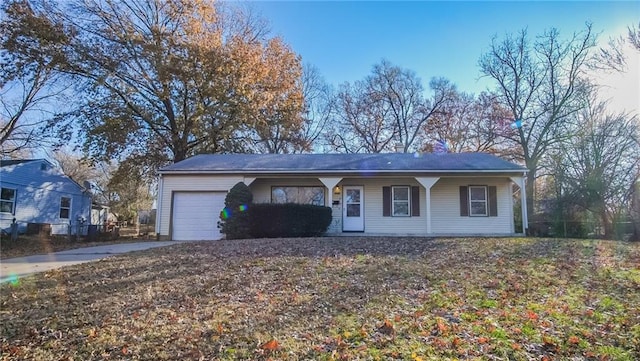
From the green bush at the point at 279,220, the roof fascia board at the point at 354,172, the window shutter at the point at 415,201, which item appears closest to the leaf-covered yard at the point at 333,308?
the green bush at the point at 279,220

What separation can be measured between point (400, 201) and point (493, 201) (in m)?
3.51

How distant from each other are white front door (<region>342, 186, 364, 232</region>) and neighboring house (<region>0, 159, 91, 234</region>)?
1391 centimetres

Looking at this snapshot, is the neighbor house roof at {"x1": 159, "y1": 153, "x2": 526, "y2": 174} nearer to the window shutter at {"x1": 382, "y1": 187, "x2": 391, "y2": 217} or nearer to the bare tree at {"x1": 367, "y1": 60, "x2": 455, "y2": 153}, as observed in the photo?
the window shutter at {"x1": 382, "y1": 187, "x2": 391, "y2": 217}

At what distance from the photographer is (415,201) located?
50.8ft

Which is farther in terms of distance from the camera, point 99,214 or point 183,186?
point 99,214

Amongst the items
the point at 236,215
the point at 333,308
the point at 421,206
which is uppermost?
the point at 421,206

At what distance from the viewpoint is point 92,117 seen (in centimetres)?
2230

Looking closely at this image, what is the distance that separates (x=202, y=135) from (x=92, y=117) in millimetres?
6006

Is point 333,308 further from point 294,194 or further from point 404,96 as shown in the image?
point 404,96

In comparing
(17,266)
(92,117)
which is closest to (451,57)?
(17,266)

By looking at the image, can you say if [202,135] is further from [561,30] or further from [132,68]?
[561,30]

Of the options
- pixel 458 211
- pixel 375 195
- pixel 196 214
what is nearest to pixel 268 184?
pixel 196 214

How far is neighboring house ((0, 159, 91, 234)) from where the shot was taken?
1975 centimetres

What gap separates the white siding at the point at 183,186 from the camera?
1517cm
